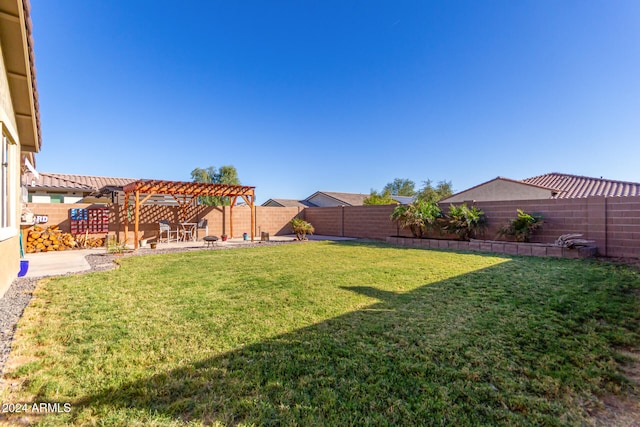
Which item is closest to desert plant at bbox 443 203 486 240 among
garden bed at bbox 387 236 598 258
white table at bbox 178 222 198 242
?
garden bed at bbox 387 236 598 258

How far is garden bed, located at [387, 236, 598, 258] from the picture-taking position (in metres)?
8.25

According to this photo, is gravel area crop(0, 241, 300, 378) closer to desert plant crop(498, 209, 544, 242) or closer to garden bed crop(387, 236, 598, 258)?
garden bed crop(387, 236, 598, 258)

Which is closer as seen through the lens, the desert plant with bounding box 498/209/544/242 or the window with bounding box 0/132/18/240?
the window with bounding box 0/132/18/240

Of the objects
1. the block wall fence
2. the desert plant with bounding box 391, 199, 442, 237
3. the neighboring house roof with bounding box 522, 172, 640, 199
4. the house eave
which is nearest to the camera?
the house eave

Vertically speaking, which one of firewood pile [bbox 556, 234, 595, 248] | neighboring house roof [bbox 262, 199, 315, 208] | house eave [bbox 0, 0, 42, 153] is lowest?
firewood pile [bbox 556, 234, 595, 248]

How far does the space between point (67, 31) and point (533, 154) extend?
26.7 meters

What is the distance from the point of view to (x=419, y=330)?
3203 millimetres

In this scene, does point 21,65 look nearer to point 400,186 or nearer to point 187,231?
point 187,231

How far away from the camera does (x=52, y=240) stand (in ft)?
35.1

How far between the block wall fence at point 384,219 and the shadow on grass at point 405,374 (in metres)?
6.01

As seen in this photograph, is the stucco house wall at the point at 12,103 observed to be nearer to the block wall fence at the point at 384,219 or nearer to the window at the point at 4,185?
the window at the point at 4,185

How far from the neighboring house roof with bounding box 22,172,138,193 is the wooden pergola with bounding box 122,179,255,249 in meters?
2.08

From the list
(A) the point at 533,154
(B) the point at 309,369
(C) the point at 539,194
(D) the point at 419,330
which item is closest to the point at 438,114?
(C) the point at 539,194

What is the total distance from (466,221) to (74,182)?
17668 mm
